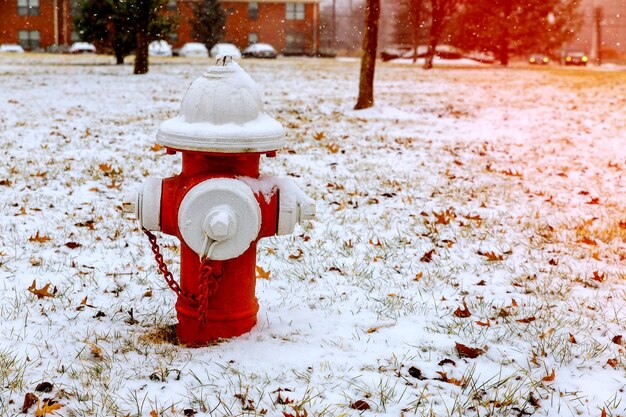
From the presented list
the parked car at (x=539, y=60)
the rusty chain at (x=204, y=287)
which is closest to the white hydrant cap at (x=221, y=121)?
the rusty chain at (x=204, y=287)

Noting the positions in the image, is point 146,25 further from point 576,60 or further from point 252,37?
point 252,37

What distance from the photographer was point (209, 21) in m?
50.1

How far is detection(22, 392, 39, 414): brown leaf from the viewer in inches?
100

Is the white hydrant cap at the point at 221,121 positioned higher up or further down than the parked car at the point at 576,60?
further down

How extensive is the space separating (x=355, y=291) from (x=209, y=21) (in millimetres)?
49430

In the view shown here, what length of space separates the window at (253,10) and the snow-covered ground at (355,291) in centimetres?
5383

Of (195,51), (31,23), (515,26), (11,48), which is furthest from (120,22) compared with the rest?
(31,23)

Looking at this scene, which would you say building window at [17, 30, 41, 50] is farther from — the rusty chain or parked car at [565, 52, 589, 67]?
the rusty chain

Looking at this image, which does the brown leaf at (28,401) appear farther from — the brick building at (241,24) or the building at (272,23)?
the building at (272,23)

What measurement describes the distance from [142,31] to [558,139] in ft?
53.8

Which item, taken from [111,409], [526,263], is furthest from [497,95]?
[111,409]

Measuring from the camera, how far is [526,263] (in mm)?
4578

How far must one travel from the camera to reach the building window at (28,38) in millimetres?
55625

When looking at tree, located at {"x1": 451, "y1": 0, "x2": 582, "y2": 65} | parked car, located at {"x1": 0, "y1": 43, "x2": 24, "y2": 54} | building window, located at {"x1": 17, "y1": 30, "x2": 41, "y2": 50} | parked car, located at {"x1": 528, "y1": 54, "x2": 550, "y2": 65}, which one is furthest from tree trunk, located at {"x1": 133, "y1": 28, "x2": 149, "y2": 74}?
building window, located at {"x1": 17, "y1": 30, "x2": 41, "y2": 50}
